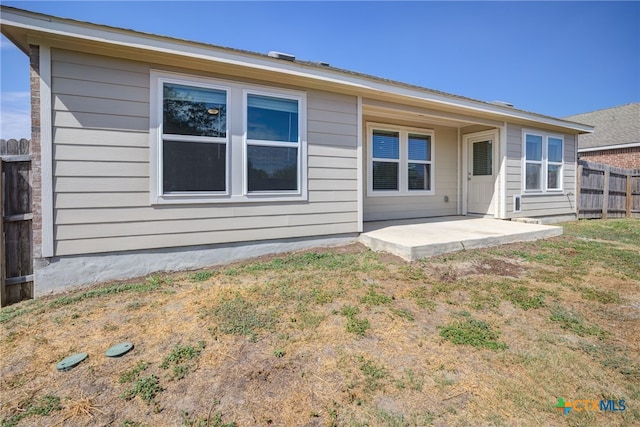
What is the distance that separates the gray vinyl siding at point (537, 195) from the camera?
7.78m

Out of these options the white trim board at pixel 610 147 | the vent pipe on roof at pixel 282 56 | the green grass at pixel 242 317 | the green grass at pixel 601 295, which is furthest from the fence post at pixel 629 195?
the green grass at pixel 242 317

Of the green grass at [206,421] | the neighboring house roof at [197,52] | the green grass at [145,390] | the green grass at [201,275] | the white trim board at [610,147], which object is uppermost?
the white trim board at [610,147]

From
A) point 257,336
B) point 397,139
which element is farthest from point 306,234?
point 397,139

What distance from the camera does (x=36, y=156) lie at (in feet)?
11.4

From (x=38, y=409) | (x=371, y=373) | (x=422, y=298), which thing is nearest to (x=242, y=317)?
(x=371, y=373)

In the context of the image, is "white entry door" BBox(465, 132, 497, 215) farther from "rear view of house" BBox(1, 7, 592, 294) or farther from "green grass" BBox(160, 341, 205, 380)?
"green grass" BBox(160, 341, 205, 380)

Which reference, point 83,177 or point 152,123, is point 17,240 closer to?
point 83,177

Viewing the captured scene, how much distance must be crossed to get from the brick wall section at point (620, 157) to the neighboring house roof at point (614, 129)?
276 mm

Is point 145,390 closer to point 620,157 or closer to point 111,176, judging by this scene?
point 111,176

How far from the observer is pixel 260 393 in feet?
6.19

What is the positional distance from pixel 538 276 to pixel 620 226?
6.54 meters

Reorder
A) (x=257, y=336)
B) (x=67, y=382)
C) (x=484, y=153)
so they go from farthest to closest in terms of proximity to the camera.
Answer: (x=484, y=153), (x=257, y=336), (x=67, y=382)

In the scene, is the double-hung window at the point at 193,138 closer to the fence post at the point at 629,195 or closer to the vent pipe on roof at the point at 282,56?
the vent pipe on roof at the point at 282,56

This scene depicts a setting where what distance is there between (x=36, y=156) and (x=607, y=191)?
14.0 metres
